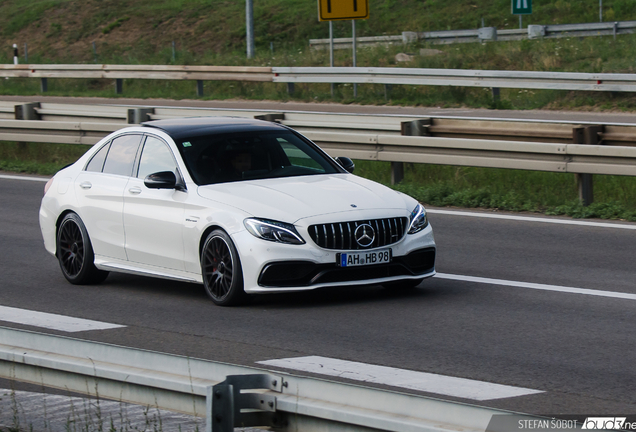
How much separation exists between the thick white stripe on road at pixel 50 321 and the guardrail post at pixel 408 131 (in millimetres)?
7058

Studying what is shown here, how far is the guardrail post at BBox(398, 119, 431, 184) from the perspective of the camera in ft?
48.9

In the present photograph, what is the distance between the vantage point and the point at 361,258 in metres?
8.39

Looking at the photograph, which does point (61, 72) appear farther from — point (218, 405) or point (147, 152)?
point (218, 405)

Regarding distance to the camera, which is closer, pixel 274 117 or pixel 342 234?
pixel 342 234

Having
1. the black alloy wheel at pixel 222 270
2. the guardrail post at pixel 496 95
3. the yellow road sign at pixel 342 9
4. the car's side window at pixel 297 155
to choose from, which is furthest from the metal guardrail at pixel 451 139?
the guardrail post at pixel 496 95

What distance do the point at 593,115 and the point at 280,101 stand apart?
904 centimetres

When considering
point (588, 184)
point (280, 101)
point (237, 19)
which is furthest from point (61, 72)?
point (588, 184)

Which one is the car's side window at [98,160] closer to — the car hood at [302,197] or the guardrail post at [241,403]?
the car hood at [302,197]

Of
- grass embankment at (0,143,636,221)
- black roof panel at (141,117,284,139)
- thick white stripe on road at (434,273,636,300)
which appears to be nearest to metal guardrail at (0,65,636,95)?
grass embankment at (0,143,636,221)

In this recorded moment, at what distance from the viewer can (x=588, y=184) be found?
1298 centimetres

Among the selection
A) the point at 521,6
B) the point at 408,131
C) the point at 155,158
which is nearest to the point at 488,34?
the point at 521,6

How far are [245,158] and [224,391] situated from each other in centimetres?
583

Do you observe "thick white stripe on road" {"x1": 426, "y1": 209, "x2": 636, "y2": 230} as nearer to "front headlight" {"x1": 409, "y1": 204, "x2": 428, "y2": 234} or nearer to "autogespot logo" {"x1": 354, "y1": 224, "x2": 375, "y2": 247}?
"front headlight" {"x1": 409, "y1": 204, "x2": 428, "y2": 234}

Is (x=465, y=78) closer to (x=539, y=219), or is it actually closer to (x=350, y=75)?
(x=350, y=75)
